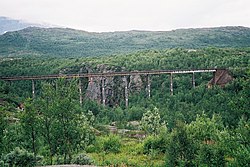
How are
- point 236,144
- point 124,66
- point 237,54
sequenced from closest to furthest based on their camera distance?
1. point 236,144
2. point 237,54
3. point 124,66

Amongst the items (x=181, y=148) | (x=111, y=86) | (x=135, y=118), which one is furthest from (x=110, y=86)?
(x=181, y=148)

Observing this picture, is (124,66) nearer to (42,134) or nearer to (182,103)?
(182,103)

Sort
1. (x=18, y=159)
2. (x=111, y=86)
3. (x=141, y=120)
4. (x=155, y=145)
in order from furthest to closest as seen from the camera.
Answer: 1. (x=111, y=86)
2. (x=141, y=120)
3. (x=155, y=145)
4. (x=18, y=159)

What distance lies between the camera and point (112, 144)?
62188 mm

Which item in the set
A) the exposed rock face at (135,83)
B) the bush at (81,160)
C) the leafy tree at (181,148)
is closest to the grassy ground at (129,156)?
the bush at (81,160)

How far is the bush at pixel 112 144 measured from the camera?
61062mm

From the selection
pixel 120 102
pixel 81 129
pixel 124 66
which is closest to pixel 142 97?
pixel 120 102

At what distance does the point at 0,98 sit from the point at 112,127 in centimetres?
3005

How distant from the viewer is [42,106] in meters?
40.2

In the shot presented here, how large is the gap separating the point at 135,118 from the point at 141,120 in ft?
36.3

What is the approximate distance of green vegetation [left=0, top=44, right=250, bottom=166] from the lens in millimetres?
33656

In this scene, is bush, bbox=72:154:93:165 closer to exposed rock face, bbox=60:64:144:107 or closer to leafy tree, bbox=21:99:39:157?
leafy tree, bbox=21:99:39:157

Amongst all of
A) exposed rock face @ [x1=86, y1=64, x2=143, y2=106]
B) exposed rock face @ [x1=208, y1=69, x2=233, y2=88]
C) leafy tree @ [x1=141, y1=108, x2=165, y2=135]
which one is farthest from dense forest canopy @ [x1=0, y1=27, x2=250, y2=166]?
exposed rock face @ [x1=208, y1=69, x2=233, y2=88]

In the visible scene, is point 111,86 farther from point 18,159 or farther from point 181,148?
point 18,159
